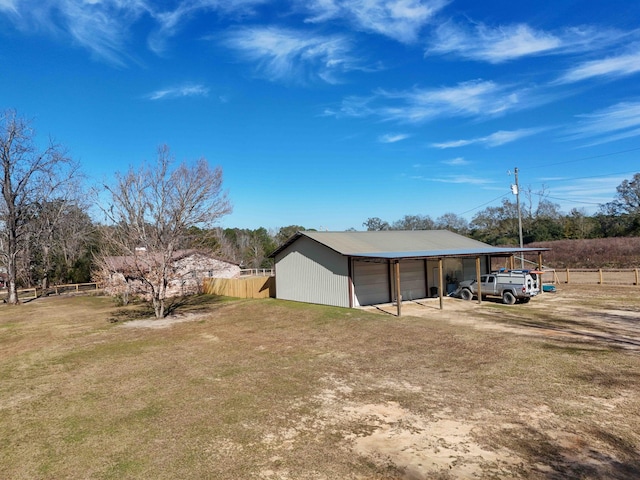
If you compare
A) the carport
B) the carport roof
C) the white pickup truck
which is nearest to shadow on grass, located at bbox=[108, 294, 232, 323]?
the carport roof

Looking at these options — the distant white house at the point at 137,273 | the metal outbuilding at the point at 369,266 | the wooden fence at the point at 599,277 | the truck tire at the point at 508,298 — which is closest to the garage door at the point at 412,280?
the metal outbuilding at the point at 369,266

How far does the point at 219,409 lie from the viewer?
742cm

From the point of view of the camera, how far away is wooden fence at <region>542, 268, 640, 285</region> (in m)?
26.1

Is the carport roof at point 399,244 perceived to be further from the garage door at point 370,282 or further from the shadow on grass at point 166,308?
the shadow on grass at point 166,308

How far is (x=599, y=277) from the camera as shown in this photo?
27.4m

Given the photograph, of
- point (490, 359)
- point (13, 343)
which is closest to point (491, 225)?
point (490, 359)

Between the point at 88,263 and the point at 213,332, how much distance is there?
3500 cm

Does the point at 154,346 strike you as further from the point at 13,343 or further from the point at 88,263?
the point at 88,263

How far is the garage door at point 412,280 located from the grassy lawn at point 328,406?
27.2 feet

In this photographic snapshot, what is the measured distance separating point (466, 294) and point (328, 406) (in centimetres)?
1669

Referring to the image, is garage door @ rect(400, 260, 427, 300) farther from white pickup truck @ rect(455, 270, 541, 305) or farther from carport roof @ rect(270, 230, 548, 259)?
white pickup truck @ rect(455, 270, 541, 305)

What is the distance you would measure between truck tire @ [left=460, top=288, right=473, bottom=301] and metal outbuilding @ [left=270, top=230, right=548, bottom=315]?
1353 millimetres

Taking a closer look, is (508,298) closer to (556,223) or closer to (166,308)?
(166,308)

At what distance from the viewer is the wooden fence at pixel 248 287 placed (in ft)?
91.7
